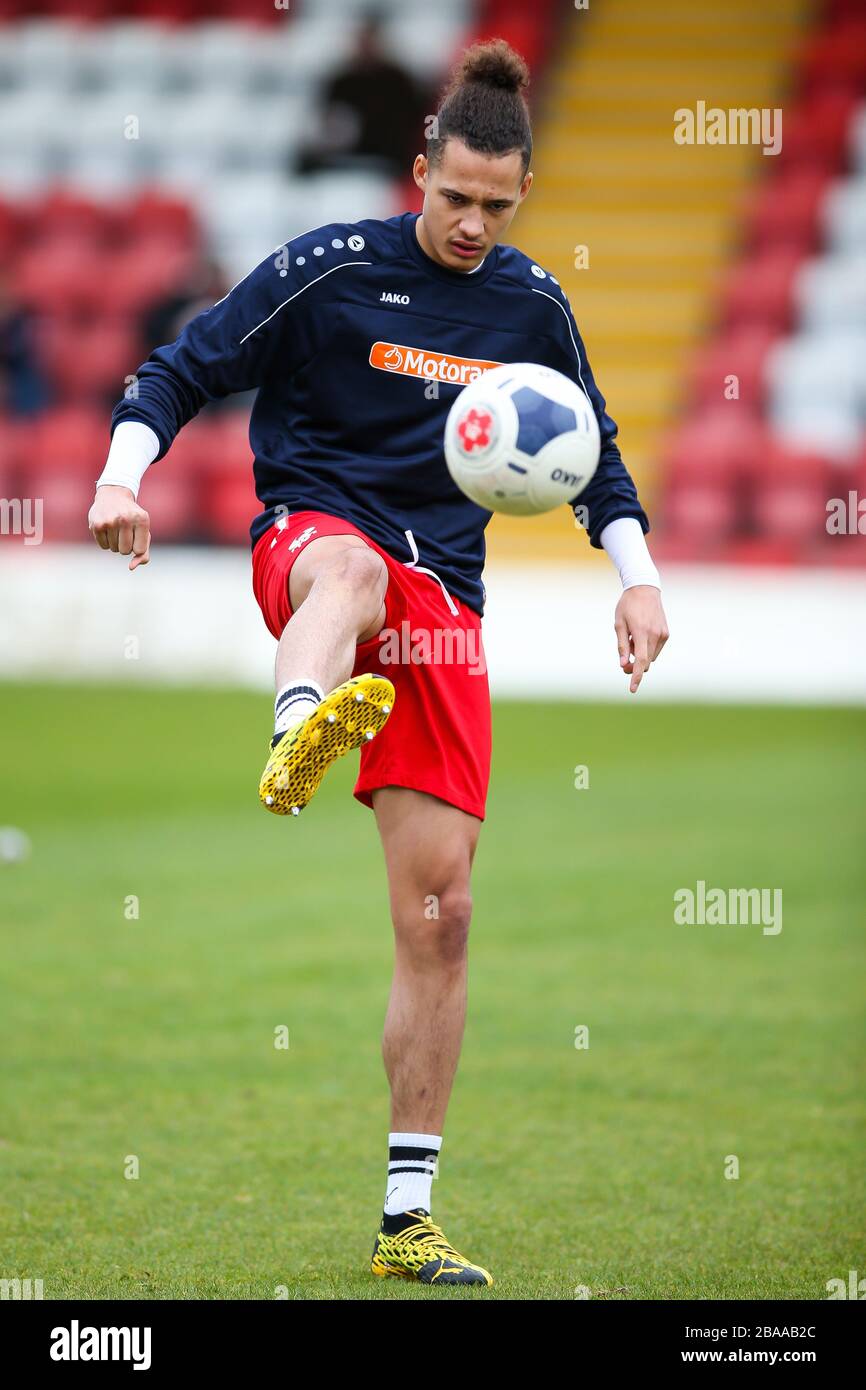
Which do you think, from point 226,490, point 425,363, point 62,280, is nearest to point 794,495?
point 226,490

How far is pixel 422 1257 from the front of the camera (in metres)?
4.04

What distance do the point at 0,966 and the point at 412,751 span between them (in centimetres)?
359

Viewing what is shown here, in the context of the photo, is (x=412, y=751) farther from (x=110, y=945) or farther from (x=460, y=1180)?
(x=110, y=945)

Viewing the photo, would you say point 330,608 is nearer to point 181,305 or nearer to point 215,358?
point 215,358

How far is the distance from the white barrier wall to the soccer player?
35.1 ft

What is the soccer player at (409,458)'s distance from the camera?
416 cm

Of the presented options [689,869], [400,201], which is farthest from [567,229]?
[689,869]

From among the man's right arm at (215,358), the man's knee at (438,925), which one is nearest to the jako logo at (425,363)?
the man's right arm at (215,358)

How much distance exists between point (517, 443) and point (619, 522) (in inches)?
28.1

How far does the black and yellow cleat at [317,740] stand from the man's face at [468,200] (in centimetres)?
112

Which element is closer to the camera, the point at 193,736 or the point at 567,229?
the point at 193,736

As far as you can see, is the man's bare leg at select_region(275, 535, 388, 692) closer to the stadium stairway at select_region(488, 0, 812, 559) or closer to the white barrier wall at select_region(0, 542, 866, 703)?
the white barrier wall at select_region(0, 542, 866, 703)

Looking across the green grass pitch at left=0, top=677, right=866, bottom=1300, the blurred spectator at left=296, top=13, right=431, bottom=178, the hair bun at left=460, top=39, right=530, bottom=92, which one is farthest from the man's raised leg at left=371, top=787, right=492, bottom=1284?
the blurred spectator at left=296, top=13, right=431, bottom=178

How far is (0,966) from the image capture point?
727 centimetres
